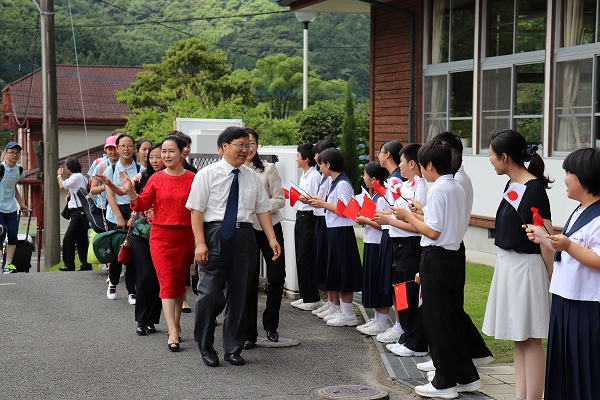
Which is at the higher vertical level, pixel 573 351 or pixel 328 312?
pixel 573 351

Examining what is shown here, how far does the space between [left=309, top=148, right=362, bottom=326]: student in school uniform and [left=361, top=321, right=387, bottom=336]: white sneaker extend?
46 centimetres

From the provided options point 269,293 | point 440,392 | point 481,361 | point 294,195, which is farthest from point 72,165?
point 440,392

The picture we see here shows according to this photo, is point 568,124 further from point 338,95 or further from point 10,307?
point 338,95

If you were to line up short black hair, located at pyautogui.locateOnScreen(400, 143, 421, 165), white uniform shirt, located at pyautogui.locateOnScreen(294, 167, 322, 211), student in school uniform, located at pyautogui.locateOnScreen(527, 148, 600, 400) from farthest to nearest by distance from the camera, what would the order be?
white uniform shirt, located at pyautogui.locateOnScreen(294, 167, 322, 211)
short black hair, located at pyautogui.locateOnScreen(400, 143, 421, 165)
student in school uniform, located at pyautogui.locateOnScreen(527, 148, 600, 400)

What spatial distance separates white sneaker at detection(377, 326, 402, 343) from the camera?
7.24m

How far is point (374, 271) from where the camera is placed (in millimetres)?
7445

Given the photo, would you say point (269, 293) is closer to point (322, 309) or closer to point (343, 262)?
point (343, 262)

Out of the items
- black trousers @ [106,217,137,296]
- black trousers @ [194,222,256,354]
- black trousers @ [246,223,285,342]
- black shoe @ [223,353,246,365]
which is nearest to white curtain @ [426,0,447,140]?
black trousers @ [106,217,137,296]

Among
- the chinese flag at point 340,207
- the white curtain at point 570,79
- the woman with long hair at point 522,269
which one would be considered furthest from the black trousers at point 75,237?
the woman with long hair at point 522,269

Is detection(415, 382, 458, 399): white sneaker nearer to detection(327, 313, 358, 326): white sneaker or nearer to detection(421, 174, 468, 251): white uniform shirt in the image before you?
detection(421, 174, 468, 251): white uniform shirt

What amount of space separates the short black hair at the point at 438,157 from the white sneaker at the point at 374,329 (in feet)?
8.84

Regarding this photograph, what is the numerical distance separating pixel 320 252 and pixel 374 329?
3.55ft

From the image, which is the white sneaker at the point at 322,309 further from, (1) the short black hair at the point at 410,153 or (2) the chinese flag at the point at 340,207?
(1) the short black hair at the point at 410,153

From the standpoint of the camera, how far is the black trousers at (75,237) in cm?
1301
